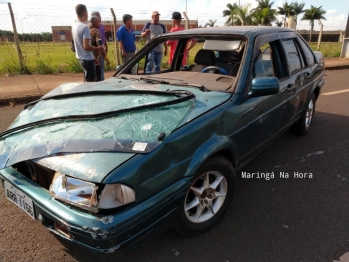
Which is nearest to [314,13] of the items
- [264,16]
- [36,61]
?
[264,16]

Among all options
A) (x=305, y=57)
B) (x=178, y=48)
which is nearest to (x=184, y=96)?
(x=178, y=48)

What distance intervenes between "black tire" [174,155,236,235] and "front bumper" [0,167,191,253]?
0.19m

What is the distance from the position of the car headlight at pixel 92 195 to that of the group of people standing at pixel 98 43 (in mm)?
2467

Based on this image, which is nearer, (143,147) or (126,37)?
(143,147)

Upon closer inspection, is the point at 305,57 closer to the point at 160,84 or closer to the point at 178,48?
the point at 178,48

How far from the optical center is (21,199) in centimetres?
199

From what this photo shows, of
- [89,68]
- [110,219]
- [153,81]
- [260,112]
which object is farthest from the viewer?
[89,68]

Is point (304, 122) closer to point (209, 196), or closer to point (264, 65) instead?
point (264, 65)

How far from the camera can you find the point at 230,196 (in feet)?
8.04

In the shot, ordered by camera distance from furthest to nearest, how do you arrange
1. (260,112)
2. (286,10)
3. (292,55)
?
(286,10)
(292,55)
(260,112)

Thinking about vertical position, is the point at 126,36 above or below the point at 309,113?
above


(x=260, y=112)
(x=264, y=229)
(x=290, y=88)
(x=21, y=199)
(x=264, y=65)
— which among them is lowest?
(x=264, y=229)

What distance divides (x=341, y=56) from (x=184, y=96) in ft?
51.1

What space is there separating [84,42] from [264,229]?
4.39m
